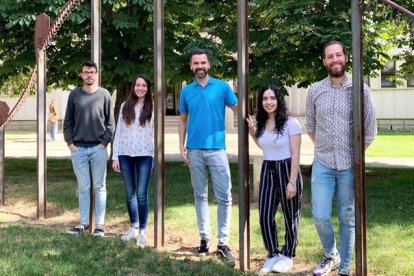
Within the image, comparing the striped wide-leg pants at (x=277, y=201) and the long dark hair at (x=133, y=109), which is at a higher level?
the long dark hair at (x=133, y=109)

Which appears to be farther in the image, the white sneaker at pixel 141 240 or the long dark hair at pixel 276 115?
the white sneaker at pixel 141 240

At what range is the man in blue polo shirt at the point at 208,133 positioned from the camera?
16.4 feet

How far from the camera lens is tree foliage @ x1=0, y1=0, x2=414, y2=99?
8914 mm

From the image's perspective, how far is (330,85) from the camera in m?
4.22

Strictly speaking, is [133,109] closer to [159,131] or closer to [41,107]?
→ [159,131]

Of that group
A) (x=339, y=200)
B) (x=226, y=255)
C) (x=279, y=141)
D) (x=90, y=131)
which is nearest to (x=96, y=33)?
(x=90, y=131)

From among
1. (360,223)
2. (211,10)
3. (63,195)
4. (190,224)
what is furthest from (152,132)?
(211,10)

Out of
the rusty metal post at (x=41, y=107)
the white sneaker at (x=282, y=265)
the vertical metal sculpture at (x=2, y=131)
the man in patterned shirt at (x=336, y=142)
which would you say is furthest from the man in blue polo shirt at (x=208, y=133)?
the vertical metal sculpture at (x=2, y=131)

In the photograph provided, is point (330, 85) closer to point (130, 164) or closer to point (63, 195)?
point (130, 164)

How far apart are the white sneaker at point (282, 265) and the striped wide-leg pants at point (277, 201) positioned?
5 cm

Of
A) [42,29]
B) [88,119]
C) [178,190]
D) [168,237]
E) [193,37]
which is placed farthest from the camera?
[193,37]

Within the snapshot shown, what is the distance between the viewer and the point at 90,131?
572cm

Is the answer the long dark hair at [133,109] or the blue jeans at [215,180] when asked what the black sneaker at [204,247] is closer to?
the blue jeans at [215,180]

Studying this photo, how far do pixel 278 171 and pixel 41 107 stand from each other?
382cm
